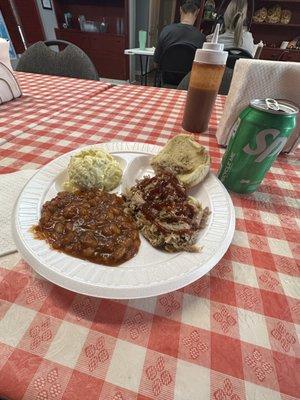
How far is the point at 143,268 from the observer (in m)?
0.41

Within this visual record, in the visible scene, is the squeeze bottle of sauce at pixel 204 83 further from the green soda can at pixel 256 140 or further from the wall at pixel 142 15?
the wall at pixel 142 15

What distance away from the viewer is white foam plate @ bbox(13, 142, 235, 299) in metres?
0.37

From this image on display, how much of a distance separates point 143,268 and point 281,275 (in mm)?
303

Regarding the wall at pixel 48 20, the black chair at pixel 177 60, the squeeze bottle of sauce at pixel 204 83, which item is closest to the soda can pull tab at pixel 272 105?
the squeeze bottle of sauce at pixel 204 83

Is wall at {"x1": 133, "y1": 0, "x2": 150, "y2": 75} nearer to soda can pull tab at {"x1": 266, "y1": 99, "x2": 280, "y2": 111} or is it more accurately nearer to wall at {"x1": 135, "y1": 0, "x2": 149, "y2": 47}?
wall at {"x1": 135, "y1": 0, "x2": 149, "y2": 47}

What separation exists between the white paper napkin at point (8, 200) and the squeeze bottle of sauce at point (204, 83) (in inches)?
28.4

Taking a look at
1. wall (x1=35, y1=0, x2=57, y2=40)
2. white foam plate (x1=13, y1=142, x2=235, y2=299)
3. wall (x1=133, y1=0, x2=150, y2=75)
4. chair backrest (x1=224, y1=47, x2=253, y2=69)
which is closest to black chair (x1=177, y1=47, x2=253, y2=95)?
chair backrest (x1=224, y1=47, x2=253, y2=69)

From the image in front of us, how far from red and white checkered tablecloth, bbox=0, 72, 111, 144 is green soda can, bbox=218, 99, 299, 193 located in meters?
0.84

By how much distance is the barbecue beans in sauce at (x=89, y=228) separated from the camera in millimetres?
439

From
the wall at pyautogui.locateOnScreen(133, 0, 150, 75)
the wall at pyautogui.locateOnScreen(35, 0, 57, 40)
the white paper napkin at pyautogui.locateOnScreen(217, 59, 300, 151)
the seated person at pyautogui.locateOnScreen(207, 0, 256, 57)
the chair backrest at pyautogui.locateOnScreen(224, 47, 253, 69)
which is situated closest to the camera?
the white paper napkin at pyautogui.locateOnScreen(217, 59, 300, 151)

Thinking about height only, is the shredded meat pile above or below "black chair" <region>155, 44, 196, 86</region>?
above

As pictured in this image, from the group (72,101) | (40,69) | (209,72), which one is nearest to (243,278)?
(209,72)

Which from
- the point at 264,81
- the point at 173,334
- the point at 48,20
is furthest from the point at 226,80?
the point at 48,20

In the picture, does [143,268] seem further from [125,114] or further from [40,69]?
[40,69]
